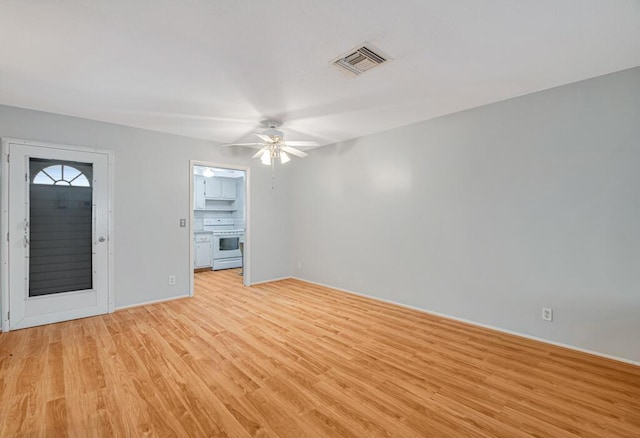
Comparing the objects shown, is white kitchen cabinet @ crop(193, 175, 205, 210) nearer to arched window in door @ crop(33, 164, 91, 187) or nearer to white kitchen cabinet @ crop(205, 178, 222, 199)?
white kitchen cabinet @ crop(205, 178, 222, 199)

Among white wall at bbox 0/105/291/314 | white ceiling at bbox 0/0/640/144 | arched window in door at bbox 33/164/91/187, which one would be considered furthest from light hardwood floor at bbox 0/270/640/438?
white ceiling at bbox 0/0/640/144

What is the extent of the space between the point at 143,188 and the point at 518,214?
488 cm

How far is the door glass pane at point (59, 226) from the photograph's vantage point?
135 inches

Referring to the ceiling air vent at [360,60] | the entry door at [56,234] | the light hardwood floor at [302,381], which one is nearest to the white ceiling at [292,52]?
the ceiling air vent at [360,60]

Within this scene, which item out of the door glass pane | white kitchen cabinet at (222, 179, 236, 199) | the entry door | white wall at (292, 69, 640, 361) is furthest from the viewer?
white kitchen cabinet at (222, 179, 236, 199)

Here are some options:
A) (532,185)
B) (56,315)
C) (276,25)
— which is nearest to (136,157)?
(56,315)

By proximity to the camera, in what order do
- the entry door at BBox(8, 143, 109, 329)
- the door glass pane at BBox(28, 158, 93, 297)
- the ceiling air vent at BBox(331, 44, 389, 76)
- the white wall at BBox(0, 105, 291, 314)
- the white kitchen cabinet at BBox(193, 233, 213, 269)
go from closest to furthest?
the ceiling air vent at BBox(331, 44, 389, 76) → the entry door at BBox(8, 143, 109, 329) → the door glass pane at BBox(28, 158, 93, 297) → the white wall at BBox(0, 105, 291, 314) → the white kitchen cabinet at BBox(193, 233, 213, 269)

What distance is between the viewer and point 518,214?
123 inches

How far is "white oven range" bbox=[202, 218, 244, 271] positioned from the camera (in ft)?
23.1

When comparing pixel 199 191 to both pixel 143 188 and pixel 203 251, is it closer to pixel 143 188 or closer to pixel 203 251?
pixel 203 251

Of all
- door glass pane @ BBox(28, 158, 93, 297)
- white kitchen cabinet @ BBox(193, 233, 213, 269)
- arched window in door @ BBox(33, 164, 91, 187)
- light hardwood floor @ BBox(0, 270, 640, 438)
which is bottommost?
light hardwood floor @ BBox(0, 270, 640, 438)

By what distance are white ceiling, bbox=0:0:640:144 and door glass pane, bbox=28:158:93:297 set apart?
78 centimetres

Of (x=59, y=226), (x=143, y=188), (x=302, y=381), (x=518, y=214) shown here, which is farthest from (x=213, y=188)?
(x=518, y=214)

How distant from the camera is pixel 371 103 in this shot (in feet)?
10.7
